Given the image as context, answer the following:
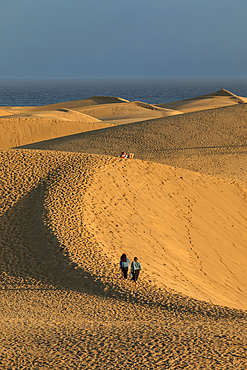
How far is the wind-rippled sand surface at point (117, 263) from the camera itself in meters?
6.41

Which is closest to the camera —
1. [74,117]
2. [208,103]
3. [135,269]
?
[135,269]

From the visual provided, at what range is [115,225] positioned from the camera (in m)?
13.2

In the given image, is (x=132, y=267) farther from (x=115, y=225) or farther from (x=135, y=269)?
(x=115, y=225)

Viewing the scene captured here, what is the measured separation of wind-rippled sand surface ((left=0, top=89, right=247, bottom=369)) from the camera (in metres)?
6.41

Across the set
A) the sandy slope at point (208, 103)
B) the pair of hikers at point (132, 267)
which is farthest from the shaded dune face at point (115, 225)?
the sandy slope at point (208, 103)

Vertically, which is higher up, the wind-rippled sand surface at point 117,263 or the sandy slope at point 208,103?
the sandy slope at point 208,103

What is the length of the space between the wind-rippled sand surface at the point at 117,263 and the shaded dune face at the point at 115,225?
0.16ft

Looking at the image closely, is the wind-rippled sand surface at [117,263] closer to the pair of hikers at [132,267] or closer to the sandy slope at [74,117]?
the pair of hikers at [132,267]

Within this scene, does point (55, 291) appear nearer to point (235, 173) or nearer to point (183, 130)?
point (235, 173)

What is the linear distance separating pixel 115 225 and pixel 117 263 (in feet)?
8.44

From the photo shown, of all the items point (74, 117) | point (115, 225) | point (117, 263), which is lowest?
point (117, 263)

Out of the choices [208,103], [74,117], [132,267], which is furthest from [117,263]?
[208,103]

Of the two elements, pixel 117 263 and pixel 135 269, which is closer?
pixel 135 269

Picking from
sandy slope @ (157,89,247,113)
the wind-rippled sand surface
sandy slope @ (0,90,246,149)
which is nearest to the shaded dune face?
the wind-rippled sand surface
